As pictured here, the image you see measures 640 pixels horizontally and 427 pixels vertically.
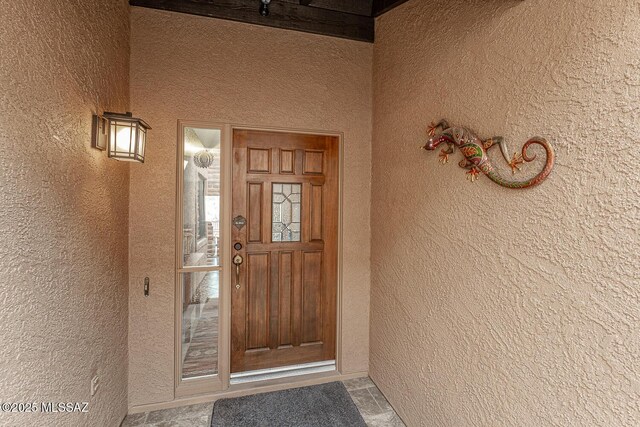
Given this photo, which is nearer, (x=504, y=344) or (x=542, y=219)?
(x=542, y=219)

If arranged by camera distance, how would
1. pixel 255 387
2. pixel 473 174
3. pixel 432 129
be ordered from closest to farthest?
1. pixel 473 174
2. pixel 432 129
3. pixel 255 387

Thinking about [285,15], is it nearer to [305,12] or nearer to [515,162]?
[305,12]

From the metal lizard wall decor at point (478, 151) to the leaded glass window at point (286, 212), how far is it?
3.93 feet

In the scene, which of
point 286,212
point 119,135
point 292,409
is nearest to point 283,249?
point 286,212

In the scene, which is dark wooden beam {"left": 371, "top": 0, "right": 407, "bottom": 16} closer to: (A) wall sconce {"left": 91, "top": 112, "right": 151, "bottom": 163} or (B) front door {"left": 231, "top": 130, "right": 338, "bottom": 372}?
(B) front door {"left": 231, "top": 130, "right": 338, "bottom": 372}

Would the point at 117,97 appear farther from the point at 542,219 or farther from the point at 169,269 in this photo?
the point at 542,219

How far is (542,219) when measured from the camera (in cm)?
113

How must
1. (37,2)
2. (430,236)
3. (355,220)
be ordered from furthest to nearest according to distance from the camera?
(355,220)
(430,236)
(37,2)

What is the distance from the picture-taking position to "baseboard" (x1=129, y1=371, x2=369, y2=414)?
7.05 feet

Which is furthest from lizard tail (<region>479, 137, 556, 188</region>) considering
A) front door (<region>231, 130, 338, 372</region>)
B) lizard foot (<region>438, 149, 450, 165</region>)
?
front door (<region>231, 130, 338, 372</region>)

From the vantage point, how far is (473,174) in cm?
146

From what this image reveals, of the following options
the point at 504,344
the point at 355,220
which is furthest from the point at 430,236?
the point at 355,220

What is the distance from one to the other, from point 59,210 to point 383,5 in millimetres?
2580

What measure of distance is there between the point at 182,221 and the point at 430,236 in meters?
1.74
